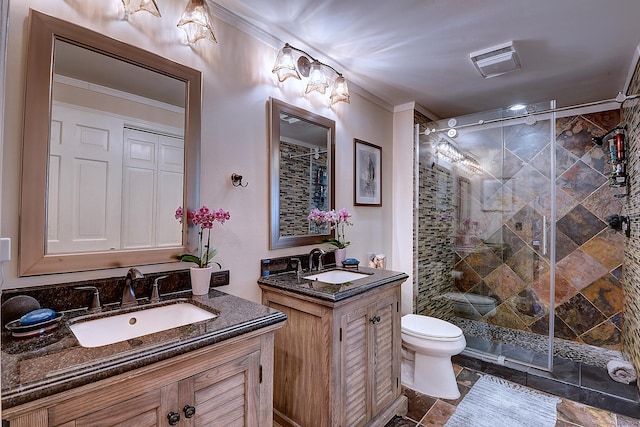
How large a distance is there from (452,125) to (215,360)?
2.95 m

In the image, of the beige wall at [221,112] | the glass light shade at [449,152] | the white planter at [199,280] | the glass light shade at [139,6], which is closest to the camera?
the beige wall at [221,112]

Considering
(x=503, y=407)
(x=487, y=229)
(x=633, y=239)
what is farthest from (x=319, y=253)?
(x=633, y=239)

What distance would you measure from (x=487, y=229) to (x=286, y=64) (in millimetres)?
2585

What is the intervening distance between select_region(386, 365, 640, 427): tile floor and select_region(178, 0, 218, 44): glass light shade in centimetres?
240

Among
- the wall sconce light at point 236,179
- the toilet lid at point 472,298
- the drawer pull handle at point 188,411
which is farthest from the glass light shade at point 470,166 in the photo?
the drawer pull handle at point 188,411

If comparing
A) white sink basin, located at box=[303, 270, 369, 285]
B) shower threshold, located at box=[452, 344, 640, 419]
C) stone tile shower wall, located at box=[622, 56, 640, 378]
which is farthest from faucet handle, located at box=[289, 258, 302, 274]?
stone tile shower wall, located at box=[622, 56, 640, 378]

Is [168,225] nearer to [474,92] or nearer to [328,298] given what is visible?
[328,298]

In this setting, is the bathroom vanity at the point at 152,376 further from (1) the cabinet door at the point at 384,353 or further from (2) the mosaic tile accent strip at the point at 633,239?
(2) the mosaic tile accent strip at the point at 633,239

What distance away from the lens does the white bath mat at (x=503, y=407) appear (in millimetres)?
1952

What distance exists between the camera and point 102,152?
1.31 meters

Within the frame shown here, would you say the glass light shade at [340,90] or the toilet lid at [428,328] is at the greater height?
the glass light shade at [340,90]

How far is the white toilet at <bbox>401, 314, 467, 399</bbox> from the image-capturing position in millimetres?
2207

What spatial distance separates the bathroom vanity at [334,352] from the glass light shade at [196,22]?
1.33 m

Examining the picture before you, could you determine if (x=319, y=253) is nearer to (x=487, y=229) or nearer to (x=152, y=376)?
(x=152, y=376)
